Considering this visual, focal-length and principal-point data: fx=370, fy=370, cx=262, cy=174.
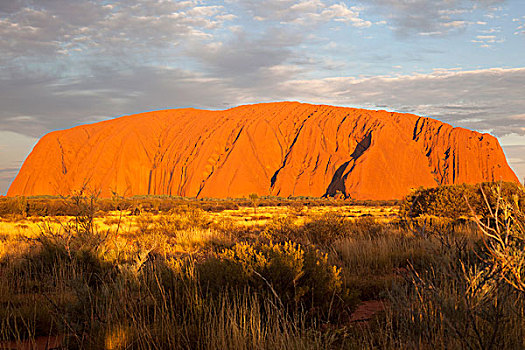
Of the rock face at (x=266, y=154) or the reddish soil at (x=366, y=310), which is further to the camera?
the rock face at (x=266, y=154)

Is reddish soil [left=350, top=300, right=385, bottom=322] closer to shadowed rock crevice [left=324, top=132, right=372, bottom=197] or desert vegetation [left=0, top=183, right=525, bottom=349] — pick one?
desert vegetation [left=0, top=183, right=525, bottom=349]

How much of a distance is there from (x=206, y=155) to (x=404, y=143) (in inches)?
1695

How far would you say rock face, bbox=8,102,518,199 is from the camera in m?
75.1

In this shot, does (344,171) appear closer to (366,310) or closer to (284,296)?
(366,310)

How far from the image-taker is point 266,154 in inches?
3179

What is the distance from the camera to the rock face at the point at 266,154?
246 ft

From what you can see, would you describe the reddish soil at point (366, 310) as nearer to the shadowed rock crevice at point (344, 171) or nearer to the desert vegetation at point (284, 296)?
the desert vegetation at point (284, 296)

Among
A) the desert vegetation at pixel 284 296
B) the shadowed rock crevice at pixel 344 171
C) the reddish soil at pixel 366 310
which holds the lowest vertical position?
the reddish soil at pixel 366 310

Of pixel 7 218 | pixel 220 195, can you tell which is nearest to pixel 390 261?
pixel 7 218

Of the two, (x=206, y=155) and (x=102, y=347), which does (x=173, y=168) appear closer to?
(x=206, y=155)

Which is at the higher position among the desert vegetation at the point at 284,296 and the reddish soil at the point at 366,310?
the desert vegetation at the point at 284,296

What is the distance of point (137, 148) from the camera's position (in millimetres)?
85938

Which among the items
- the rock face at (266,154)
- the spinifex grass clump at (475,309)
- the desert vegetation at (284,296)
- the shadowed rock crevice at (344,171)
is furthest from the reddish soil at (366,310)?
the shadowed rock crevice at (344,171)

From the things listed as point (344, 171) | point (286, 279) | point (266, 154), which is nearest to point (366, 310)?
point (286, 279)
